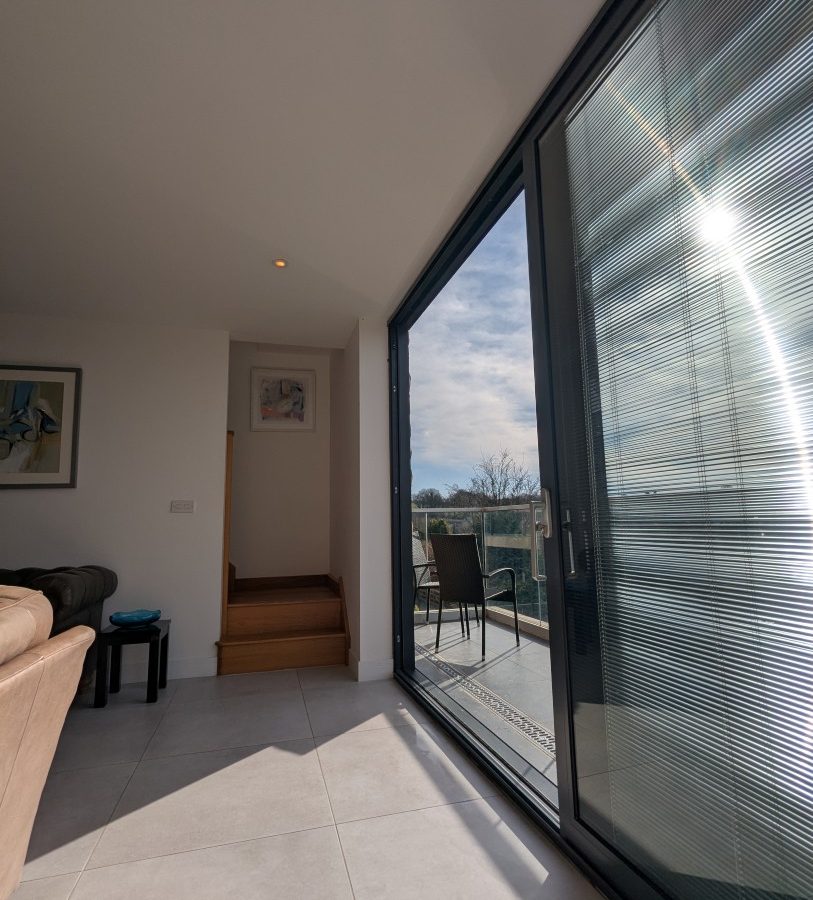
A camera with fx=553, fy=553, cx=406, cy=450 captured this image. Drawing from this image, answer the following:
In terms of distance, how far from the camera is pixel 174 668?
386cm

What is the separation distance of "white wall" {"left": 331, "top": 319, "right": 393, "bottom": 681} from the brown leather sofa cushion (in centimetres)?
255

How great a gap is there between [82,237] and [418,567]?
314 centimetres

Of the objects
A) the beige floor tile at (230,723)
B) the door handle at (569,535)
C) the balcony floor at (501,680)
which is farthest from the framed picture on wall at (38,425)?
the door handle at (569,535)

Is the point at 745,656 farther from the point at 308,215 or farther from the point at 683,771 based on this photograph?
the point at 308,215

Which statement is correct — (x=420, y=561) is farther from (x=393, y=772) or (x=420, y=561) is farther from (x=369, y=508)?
(x=393, y=772)

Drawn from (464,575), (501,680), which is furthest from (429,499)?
(501,680)

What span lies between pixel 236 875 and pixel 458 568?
8.48 feet

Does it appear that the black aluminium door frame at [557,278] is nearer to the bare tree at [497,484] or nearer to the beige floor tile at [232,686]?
the bare tree at [497,484]

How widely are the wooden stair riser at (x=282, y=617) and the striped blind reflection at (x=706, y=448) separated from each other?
9.56 feet

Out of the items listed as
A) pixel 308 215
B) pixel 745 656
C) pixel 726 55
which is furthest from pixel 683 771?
pixel 308 215

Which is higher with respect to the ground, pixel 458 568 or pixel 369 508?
pixel 369 508

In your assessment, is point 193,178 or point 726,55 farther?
point 193,178

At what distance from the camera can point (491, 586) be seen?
161 inches

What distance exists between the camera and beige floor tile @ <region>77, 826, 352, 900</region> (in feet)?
5.20
